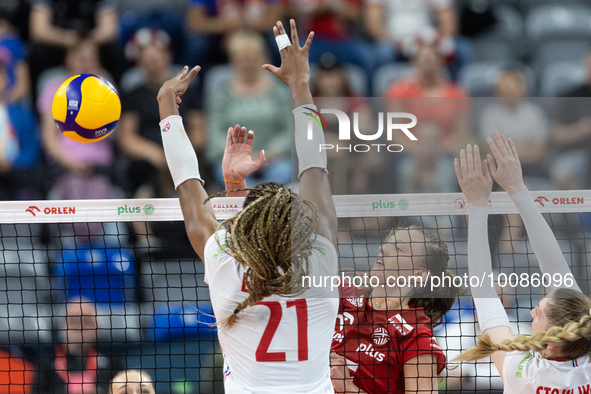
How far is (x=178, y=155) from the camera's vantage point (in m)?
2.77

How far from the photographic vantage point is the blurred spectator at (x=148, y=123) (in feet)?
20.7

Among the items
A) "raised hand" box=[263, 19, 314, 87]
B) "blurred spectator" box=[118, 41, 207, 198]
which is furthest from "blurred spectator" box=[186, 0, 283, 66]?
"raised hand" box=[263, 19, 314, 87]

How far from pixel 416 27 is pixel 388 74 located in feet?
1.49

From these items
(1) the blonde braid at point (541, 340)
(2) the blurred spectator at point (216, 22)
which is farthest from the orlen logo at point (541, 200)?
(2) the blurred spectator at point (216, 22)

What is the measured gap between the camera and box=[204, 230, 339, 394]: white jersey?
94.8 inches

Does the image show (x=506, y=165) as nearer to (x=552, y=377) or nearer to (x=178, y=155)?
(x=552, y=377)

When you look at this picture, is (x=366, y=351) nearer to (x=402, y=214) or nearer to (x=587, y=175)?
(x=402, y=214)

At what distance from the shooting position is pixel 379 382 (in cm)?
329

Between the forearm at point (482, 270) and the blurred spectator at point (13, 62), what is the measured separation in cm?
551

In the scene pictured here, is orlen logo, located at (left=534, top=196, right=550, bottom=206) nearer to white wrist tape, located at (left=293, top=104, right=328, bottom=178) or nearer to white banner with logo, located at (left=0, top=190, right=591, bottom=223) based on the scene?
white banner with logo, located at (left=0, top=190, right=591, bottom=223)

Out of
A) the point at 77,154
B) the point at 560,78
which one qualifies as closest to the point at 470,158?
the point at 560,78

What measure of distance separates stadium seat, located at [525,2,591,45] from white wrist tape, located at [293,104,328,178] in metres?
2.03

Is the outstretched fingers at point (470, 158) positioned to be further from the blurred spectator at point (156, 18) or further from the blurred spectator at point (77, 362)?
the blurred spectator at point (156, 18)

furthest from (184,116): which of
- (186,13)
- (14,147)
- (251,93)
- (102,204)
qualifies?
(102,204)
